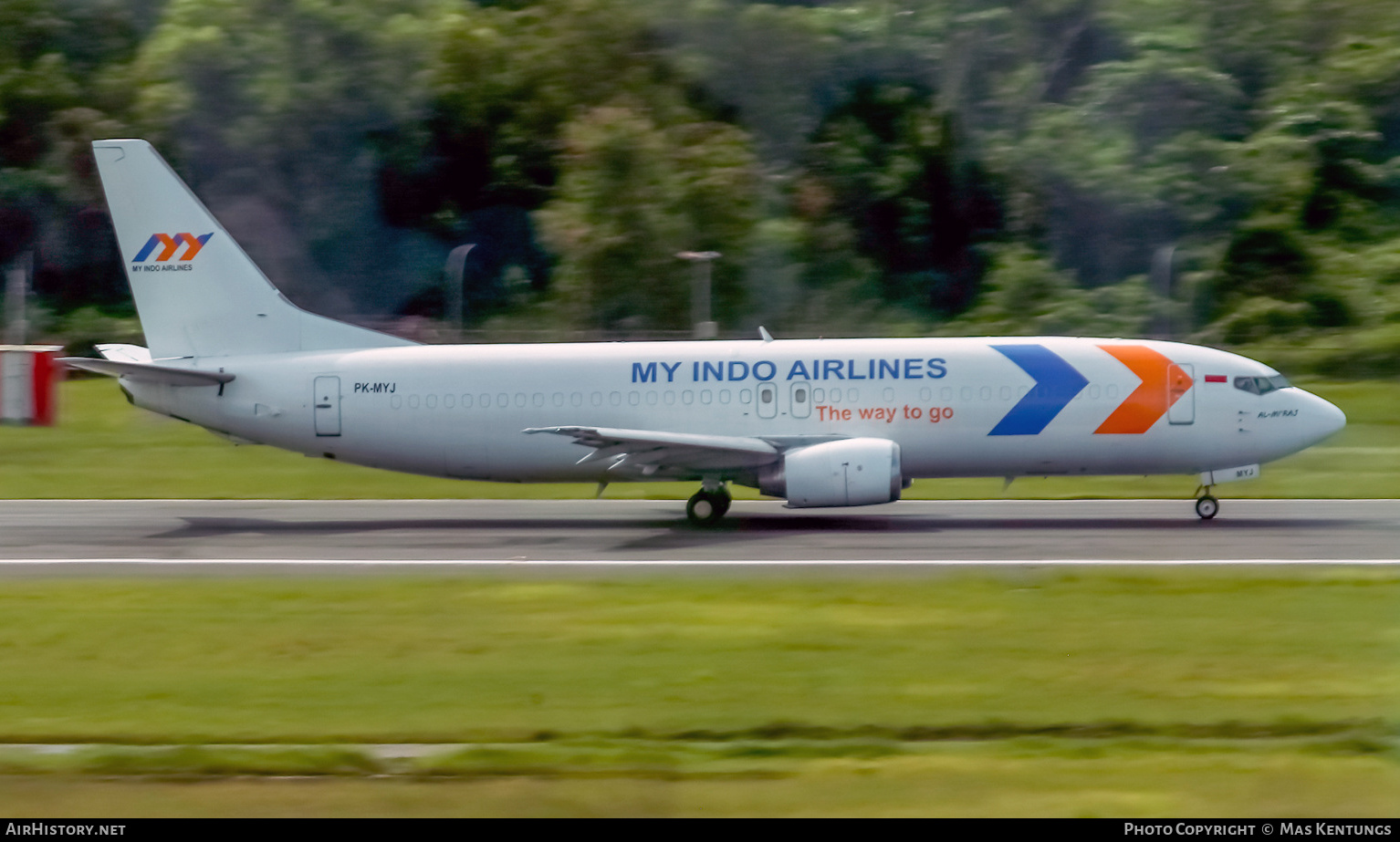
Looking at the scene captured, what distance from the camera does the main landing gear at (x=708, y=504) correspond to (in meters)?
24.7

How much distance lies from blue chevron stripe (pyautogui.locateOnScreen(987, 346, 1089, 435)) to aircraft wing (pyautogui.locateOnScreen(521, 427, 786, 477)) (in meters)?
3.75

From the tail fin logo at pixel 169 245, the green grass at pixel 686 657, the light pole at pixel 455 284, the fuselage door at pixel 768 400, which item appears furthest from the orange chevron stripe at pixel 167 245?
the light pole at pixel 455 284

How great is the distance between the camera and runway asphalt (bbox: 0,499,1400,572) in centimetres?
2075

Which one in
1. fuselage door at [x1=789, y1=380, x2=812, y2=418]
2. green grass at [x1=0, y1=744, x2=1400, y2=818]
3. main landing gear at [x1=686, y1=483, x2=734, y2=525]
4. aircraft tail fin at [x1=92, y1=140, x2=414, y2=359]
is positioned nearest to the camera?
green grass at [x1=0, y1=744, x2=1400, y2=818]

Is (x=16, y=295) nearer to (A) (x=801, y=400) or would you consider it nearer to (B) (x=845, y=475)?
(A) (x=801, y=400)

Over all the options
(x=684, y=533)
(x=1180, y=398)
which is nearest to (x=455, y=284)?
(x=684, y=533)

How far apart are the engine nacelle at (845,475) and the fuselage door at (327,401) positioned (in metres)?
7.92

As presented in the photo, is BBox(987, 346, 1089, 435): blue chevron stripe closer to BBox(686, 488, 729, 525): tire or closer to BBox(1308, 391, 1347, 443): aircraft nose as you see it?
BBox(1308, 391, 1347, 443): aircraft nose

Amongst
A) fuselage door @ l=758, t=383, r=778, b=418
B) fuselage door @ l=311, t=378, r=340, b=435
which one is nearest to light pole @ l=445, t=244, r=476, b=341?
fuselage door @ l=311, t=378, r=340, b=435

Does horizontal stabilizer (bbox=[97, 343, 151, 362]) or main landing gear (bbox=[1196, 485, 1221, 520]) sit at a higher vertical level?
horizontal stabilizer (bbox=[97, 343, 151, 362])

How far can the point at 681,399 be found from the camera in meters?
24.7

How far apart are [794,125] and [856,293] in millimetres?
7402

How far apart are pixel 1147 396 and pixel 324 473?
1824cm

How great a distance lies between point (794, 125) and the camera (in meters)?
56.7
